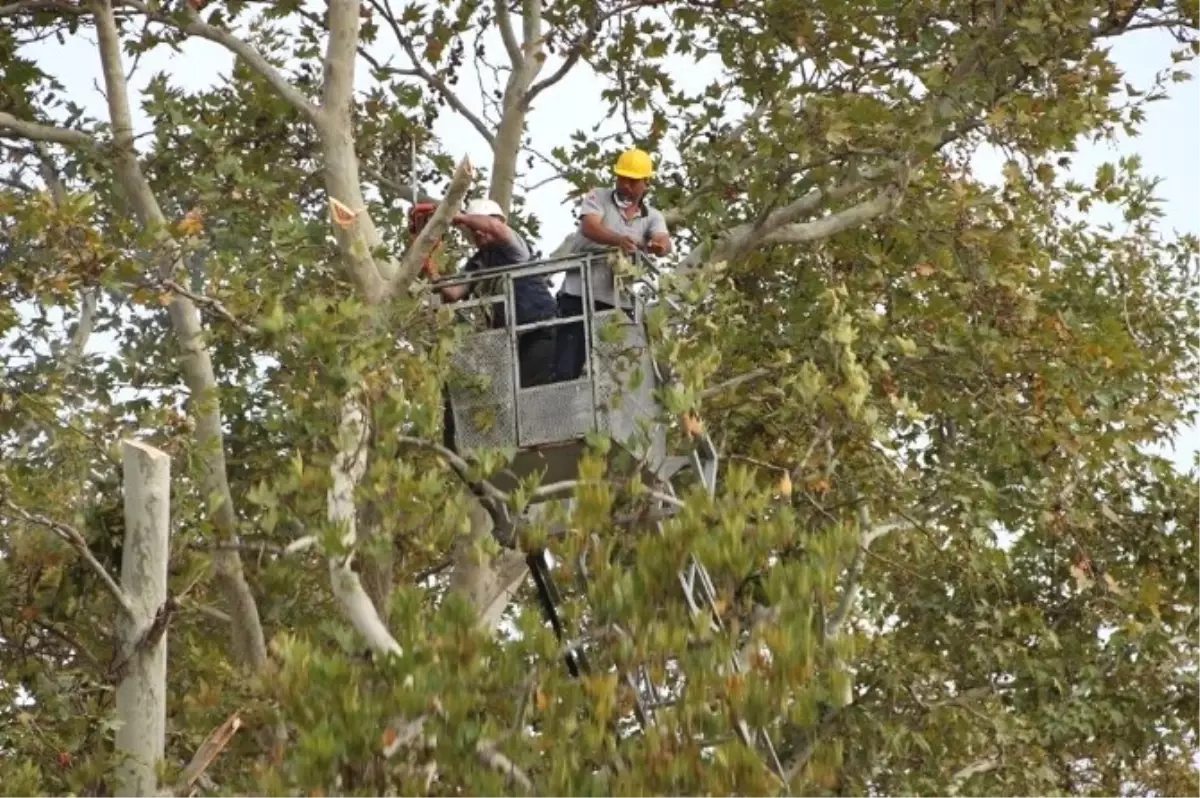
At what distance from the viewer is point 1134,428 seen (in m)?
14.2

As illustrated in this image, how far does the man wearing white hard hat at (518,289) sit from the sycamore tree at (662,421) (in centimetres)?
32

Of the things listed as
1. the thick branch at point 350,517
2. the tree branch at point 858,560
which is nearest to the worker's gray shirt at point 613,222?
the thick branch at point 350,517

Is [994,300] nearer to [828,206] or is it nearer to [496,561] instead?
[828,206]

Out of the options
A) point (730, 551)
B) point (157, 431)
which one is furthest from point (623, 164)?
point (730, 551)

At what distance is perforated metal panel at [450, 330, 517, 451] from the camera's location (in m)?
10.7

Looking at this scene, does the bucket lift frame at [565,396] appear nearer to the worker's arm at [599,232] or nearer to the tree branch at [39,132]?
the worker's arm at [599,232]

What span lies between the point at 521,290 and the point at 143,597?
2234 millimetres

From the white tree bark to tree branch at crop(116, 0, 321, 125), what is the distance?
3.67m

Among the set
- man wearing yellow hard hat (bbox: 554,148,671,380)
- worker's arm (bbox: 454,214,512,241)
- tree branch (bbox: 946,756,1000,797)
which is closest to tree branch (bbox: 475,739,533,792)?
man wearing yellow hard hat (bbox: 554,148,671,380)

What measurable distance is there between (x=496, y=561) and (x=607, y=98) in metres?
4.23

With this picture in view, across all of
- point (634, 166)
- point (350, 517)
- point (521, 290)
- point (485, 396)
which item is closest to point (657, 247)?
point (634, 166)

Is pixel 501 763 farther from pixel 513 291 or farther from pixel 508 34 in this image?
pixel 508 34

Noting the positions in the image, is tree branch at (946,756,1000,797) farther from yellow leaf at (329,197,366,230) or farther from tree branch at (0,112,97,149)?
tree branch at (0,112,97,149)

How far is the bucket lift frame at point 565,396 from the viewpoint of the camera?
10.5 meters
